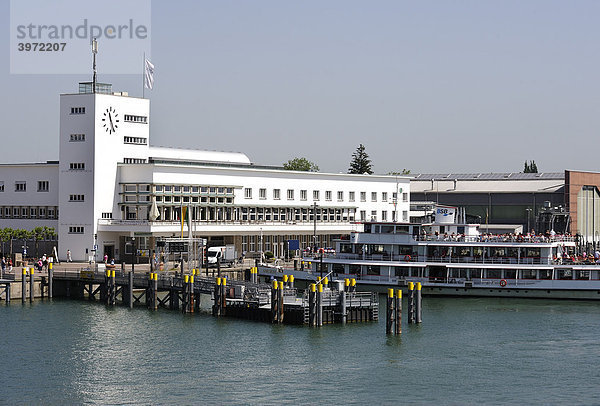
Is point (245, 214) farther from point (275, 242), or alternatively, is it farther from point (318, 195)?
point (318, 195)

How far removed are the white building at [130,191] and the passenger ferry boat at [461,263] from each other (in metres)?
15.7

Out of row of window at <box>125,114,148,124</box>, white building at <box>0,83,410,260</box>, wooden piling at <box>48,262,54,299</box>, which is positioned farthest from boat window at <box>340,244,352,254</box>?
row of window at <box>125,114,148,124</box>

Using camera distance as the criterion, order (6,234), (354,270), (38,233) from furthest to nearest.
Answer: (38,233), (6,234), (354,270)

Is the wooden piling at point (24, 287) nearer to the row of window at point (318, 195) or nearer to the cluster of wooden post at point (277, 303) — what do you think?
the cluster of wooden post at point (277, 303)

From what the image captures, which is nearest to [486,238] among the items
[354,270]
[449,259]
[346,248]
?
[449,259]

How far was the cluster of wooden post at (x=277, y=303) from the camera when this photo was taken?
6881cm

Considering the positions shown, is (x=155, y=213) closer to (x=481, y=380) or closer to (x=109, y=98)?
(x=109, y=98)

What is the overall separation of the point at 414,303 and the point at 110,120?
4904 cm

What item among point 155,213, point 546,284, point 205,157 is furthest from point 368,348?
point 205,157

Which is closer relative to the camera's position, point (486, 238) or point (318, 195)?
point (486, 238)

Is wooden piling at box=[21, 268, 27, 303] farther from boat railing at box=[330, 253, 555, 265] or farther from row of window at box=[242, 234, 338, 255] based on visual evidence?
row of window at box=[242, 234, 338, 255]

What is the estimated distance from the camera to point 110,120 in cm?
10888

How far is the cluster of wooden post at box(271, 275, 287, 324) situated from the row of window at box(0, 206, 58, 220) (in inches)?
1938

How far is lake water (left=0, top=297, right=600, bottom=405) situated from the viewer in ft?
164
